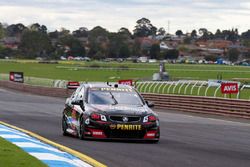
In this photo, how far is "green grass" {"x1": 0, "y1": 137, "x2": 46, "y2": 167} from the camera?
31.6ft

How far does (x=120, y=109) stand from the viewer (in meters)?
15.7

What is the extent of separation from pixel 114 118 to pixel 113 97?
4.09ft

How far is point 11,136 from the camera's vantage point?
14719mm

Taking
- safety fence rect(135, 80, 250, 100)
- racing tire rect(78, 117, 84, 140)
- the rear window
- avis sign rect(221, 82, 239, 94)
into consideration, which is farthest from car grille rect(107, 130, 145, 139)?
safety fence rect(135, 80, 250, 100)

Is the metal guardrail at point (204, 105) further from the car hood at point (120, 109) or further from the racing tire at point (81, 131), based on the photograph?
the racing tire at point (81, 131)

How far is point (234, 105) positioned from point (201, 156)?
18168 mm

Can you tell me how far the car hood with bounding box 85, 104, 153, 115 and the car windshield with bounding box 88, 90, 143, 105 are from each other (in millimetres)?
334

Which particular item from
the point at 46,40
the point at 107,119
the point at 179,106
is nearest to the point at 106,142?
the point at 107,119

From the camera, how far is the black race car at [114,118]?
608 inches

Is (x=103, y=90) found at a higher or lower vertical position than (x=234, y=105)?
higher

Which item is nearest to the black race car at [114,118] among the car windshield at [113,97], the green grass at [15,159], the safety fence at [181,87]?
the car windshield at [113,97]

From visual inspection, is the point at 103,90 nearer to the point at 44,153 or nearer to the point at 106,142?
the point at 106,142

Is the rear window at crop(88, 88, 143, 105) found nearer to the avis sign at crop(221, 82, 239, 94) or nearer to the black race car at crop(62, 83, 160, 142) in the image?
the black race car at crop(62, 83, 160, 142)

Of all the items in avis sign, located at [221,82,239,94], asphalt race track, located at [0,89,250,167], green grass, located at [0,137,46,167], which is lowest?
avis sign, located at [221,82,239,94]
